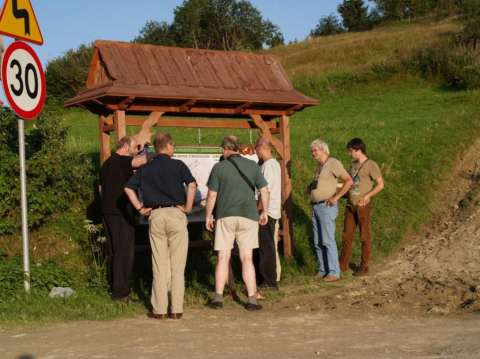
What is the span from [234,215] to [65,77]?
38.4m

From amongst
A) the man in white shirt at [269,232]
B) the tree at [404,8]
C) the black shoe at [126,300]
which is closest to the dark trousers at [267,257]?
the man in white shirt at [269,232]

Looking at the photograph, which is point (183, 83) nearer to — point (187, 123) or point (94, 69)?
point (187, 123)

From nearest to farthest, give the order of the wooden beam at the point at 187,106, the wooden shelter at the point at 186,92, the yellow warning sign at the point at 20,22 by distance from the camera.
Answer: the yellow warning sign at the point at 20,22 < the wooden shelter at the point at 186,92 < the wooden beam at the point at 187,106

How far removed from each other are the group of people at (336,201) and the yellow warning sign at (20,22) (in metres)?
4.09

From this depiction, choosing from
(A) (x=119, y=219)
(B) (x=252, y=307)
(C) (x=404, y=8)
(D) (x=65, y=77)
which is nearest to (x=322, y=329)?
(B) (x=252, y=307)

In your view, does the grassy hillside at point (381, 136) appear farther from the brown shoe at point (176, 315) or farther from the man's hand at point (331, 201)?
the man's hand at point (331, 201)

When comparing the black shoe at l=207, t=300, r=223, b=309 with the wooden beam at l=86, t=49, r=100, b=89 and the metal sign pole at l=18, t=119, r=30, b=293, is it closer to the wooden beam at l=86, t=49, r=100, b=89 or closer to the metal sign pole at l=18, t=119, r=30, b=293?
the metal sign pole at l=18, t=119, r=30, b=293

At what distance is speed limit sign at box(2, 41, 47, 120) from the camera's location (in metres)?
7.96

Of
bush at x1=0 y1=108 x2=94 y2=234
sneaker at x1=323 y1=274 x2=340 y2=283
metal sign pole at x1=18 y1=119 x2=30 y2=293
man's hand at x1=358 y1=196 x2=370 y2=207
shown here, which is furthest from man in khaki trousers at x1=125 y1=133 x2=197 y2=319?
man's hand at x1=358 y1=196 x2=370 y2=207

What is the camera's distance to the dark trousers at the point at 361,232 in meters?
10.6

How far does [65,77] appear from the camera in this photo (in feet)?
146

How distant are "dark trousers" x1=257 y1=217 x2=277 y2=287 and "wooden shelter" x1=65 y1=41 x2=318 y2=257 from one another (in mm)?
1532

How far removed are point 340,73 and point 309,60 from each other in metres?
8.97

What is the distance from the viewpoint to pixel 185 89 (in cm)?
984
